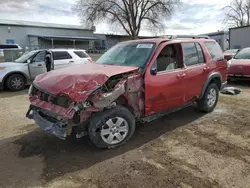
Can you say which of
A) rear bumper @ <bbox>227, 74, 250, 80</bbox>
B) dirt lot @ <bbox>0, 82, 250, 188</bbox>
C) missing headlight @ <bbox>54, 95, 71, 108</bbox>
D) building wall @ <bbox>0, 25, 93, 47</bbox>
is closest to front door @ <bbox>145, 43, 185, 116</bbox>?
dirt lot @ <bbox>0, 82, 250, 188</bbox>

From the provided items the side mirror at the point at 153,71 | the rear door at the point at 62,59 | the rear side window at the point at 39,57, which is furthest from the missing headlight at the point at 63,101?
the rear side window at the point at 39,57

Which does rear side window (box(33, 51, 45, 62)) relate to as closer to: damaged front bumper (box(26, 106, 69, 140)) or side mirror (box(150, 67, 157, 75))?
damaged front bumper (box(26, 106, 69, 140))

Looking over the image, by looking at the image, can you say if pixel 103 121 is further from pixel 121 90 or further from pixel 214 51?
pixel 214 51

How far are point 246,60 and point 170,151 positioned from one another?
24.6ft

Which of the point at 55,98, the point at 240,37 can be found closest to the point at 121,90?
the point at 55,98

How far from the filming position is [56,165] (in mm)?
3090

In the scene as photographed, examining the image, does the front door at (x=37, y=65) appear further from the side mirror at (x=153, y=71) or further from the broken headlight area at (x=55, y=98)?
the side mirror at (x=153, y=71)

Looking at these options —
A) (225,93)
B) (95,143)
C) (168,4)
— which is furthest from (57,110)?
(168,4)

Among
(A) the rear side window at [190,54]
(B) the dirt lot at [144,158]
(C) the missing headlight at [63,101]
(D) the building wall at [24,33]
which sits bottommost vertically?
(B) the dirt lot at [144,158]

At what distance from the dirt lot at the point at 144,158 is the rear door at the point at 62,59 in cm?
459

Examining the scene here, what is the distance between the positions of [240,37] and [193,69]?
795 inches

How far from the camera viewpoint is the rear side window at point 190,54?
4449 mm

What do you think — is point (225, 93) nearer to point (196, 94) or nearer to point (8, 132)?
point (196, 94)

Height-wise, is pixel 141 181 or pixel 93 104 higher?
pixel 93 104
